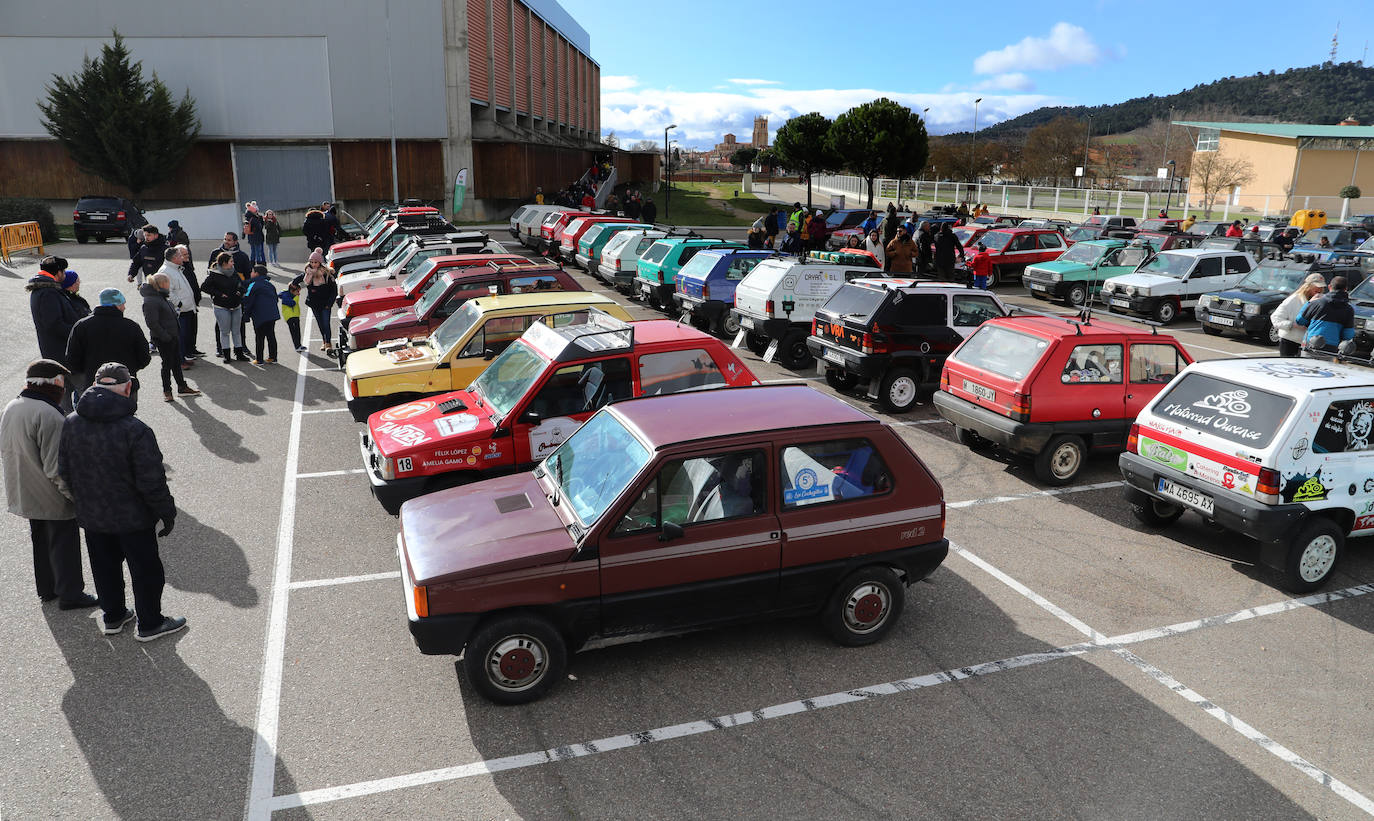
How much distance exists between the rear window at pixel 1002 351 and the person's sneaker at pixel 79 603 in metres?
8.50

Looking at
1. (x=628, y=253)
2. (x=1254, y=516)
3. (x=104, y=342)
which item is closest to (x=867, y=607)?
(x=1254, y=516)

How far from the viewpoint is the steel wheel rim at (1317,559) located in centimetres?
670

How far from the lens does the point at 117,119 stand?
38.0m

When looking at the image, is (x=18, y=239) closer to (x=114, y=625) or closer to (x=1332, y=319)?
(x=114, y=625)

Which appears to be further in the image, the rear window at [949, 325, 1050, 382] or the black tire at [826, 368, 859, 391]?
the black tire at [826, 368, 859, 391]

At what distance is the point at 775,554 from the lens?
17.9 ft

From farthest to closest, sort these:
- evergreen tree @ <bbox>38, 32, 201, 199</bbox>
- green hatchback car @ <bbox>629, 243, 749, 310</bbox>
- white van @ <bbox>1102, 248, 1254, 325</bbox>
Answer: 1. evergreen tree @ <bbox>38, 32, 201, 199</bbox>
2. white van @ <bbox>1102, 248, 1254, 325</bbox>
3. green hatchback car @ <bbox>629, 243, 749, 310</bbox>

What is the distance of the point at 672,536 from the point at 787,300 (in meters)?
9.13

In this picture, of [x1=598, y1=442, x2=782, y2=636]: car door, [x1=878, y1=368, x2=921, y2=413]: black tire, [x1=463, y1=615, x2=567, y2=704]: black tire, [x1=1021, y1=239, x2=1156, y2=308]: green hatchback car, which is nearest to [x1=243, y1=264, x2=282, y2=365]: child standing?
[x1=878, y1=368, x2=921, y2=413]: black tire

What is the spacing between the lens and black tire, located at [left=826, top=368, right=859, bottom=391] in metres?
12.1

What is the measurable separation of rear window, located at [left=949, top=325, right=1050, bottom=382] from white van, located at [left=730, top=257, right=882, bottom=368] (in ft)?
13.1

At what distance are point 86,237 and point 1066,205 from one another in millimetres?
50094

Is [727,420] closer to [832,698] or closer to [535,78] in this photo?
[832,698]

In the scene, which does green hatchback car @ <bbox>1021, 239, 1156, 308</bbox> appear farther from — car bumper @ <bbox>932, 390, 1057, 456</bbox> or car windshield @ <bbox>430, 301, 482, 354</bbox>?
car windshield @ <bbox>430, 301, 482, 354</bbox>
